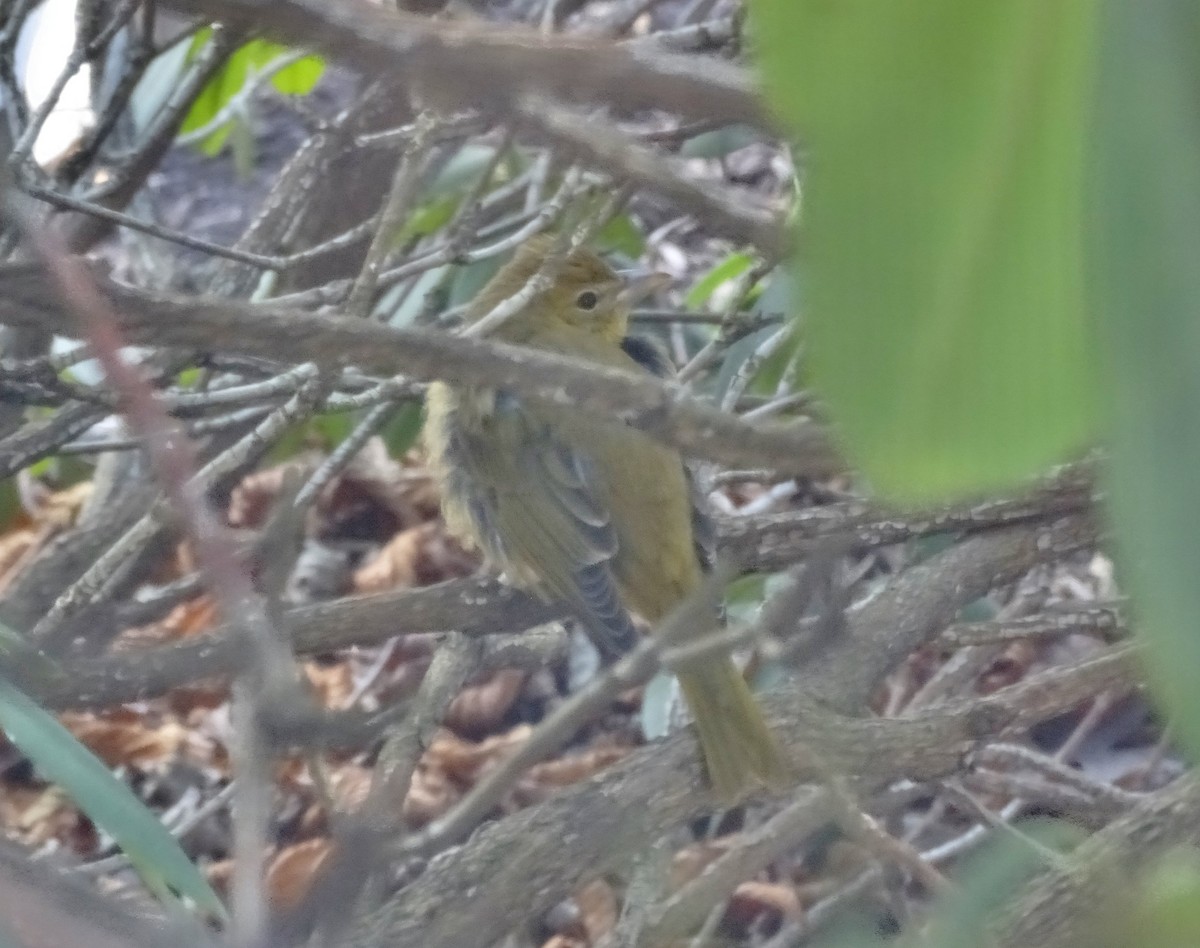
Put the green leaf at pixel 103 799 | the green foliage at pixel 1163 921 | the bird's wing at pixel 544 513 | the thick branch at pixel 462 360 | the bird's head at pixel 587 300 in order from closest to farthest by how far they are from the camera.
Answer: the green foliage at pixel 1163 921, the thick branch at pixel 462 360, the green leaf at pixel 103 799, the bird's wing at pixel 544 513, the bird's head at pixel 587 300

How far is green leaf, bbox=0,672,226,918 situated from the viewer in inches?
51.9

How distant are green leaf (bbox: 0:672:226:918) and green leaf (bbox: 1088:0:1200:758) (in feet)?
3.58

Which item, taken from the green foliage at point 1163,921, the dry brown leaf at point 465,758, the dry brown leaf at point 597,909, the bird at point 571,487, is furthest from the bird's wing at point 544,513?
the green foliage at point 1163,921

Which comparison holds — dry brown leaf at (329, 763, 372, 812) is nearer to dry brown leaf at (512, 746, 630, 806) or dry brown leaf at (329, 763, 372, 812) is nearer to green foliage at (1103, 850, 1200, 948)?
dry brown leaf at (512, 746, 630, 806)

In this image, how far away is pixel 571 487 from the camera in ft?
10.5

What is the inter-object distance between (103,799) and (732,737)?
3.37 ft

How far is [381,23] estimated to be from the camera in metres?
0.51

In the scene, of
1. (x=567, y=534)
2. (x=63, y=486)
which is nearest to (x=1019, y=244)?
(x=567, y=534)

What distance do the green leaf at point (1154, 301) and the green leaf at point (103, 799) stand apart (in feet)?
3.58

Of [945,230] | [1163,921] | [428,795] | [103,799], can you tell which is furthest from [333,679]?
[945,230]

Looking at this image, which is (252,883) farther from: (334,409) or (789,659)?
(334,409)

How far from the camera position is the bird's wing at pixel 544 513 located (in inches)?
118

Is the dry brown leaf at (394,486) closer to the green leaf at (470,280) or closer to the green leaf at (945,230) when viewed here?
the green leaf at (470,280)

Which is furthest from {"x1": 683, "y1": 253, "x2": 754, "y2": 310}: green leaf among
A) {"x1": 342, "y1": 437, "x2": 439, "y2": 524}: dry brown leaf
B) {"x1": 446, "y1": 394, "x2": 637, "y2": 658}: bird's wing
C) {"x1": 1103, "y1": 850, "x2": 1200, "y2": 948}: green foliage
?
{"x1": 1103, "y1": 850, "x2": 1200, "y2": 948}: green foliage
